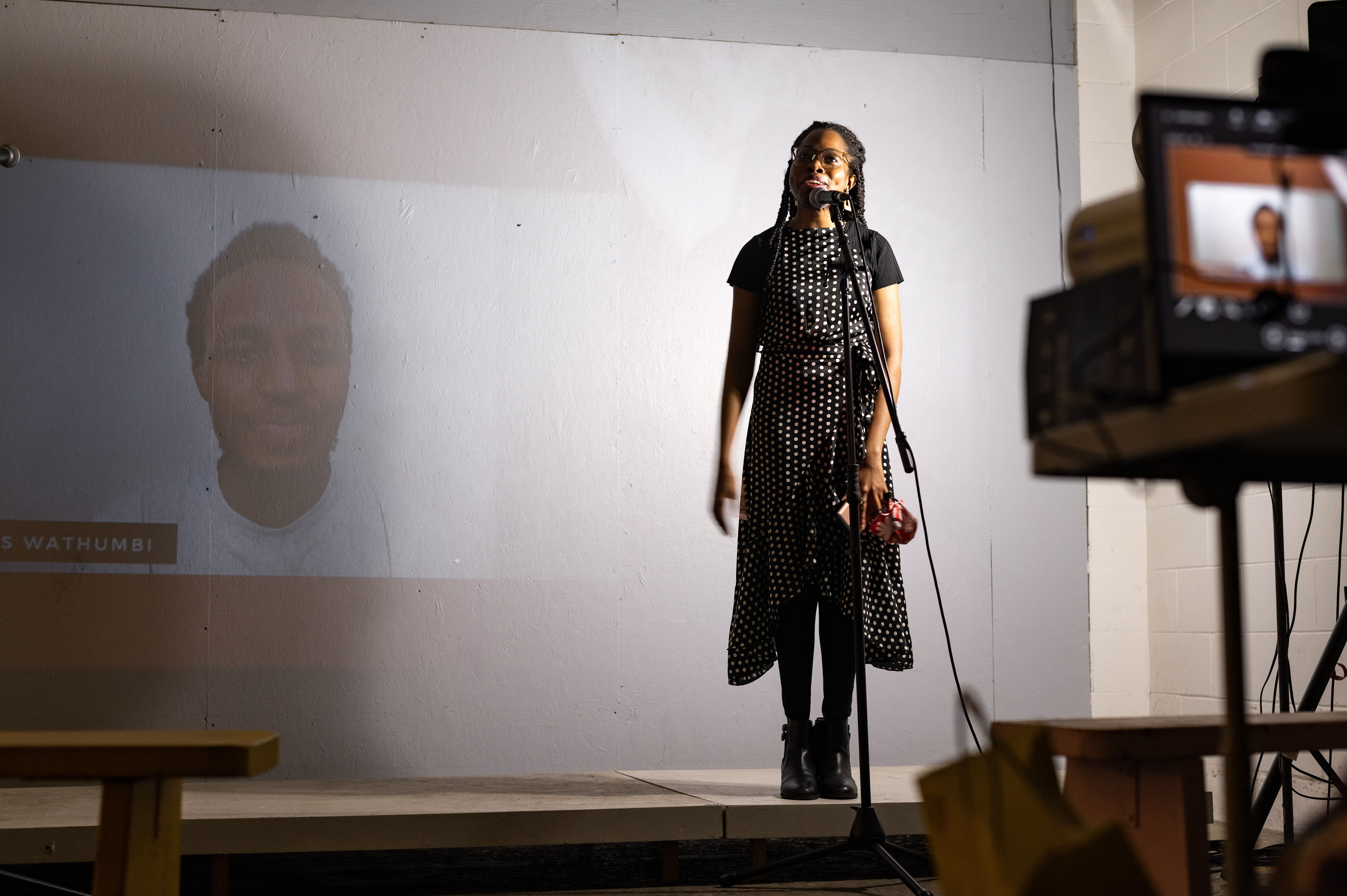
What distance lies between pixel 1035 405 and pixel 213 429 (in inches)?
111

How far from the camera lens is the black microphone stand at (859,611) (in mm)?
2023

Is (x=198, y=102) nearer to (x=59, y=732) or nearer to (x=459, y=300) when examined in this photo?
(x=459, y=300)

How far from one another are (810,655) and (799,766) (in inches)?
9.0

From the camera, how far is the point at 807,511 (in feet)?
8.19

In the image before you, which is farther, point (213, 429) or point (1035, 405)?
point (213, 429)

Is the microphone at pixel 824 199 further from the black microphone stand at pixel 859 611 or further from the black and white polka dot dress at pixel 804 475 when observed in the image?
the black and white polka dot dress at pixel 804 475

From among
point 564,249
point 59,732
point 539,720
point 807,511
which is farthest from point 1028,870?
point 564,249

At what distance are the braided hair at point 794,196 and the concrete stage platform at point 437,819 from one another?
110 centimetres

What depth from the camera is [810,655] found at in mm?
2531

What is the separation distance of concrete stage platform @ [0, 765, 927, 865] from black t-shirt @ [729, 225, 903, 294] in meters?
1.09

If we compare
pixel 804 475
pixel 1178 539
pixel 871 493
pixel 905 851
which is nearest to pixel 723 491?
pixel 804 475

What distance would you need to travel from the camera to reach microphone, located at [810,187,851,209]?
2.14m

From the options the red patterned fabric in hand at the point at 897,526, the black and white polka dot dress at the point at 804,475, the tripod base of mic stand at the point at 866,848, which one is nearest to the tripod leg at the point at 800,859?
the tripod base of mic stand at the point at 866,848

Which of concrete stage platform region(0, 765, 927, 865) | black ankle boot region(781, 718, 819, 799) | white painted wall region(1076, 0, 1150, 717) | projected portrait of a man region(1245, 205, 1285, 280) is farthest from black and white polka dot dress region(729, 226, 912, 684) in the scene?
projected portrait of a man region(1245, 205, 1285, 280)
